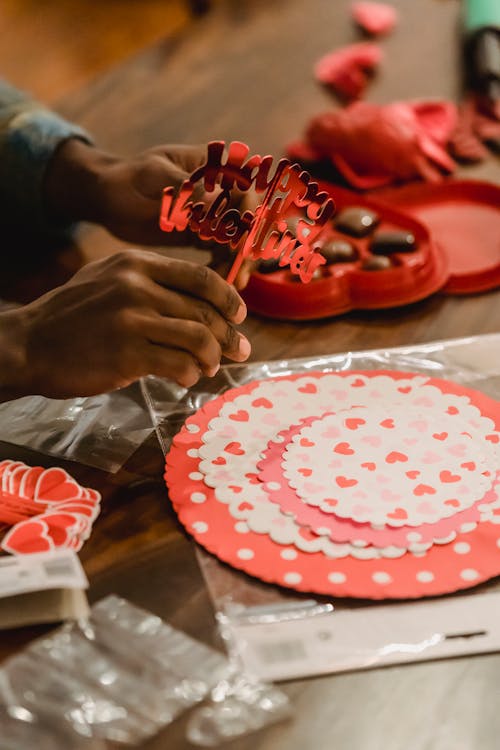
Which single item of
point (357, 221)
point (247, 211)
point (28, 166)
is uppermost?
point (247, 211)

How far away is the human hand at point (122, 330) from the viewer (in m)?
0.87

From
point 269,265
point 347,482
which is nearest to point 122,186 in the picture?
point 269,265

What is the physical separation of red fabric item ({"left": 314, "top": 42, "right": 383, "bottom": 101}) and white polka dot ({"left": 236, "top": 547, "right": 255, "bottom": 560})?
3.79ft

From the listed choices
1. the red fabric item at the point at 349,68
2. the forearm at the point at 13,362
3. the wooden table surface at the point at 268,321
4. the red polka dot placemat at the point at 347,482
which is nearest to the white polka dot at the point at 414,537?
the red polka dot placemat at the point at 347,482

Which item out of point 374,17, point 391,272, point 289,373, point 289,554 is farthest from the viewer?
point 374,17

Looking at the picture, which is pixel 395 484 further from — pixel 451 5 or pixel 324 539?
pixel 451 5

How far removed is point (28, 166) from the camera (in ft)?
4.27

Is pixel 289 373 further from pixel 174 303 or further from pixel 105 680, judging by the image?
pixel 105 680

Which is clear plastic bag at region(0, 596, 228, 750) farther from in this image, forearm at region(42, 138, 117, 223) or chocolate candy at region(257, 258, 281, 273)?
forearm at region(42, 138, 117, 223)

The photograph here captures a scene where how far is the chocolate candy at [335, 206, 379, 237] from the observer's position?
1200 millimetres

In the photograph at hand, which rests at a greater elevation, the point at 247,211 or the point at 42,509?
the point at 247,211

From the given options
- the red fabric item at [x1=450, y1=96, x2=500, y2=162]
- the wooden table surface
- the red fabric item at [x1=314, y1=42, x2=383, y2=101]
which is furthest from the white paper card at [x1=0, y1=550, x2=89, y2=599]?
the red fabric item at [x1=314, y1=42, x2=383, y2=101]

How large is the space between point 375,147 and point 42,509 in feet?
2.71

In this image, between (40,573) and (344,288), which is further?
(344,288)
